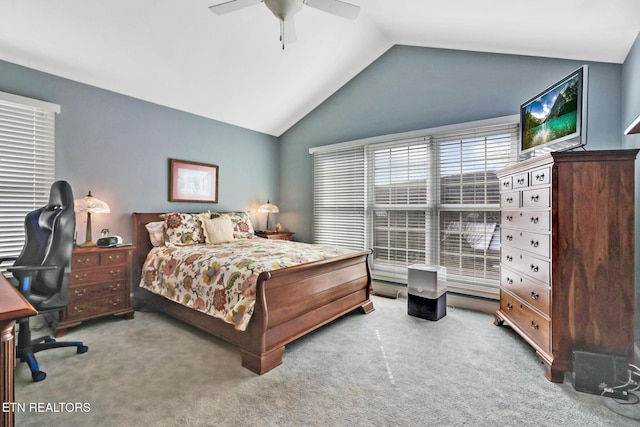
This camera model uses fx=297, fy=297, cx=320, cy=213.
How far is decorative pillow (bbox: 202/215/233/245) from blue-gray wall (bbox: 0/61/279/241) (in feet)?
2.17

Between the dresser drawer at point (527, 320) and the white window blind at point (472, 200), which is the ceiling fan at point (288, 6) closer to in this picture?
the white window blind at point (472, 200)

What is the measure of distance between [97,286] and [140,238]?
84cm

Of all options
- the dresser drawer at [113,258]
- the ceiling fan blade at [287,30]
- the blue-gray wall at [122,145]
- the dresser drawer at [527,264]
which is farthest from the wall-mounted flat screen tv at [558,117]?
the dresser drawer at [113,258]

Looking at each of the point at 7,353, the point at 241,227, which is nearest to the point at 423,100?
the point at 241,227

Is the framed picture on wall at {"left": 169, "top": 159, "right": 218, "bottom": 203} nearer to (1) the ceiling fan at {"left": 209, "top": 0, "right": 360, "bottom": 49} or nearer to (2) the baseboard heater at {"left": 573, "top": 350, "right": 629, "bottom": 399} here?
(1) the ceiling fan at {"left": 209, "top": 0, "right": 360, "bottom": 49}

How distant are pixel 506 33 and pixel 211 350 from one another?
13.4 feet

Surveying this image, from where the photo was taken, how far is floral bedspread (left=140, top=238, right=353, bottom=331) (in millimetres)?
2307

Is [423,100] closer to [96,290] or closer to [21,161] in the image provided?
[96,290]

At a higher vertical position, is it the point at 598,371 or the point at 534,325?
the point at 534,325

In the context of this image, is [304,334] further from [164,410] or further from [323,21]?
[323,21]

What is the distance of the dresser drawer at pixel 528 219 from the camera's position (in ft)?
7.21

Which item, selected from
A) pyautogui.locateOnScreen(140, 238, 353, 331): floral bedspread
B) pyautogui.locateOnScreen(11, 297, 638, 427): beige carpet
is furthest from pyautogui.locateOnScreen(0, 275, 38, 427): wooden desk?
pyautogui.locateOnScreen(140, 238, 353, 331): floral bedspread

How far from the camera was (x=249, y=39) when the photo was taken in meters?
3.40

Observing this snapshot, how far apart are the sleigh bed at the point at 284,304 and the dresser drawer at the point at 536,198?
5.48ft
